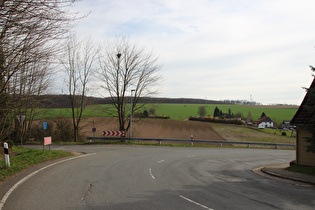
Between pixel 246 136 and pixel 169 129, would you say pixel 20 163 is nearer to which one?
pixel 169 129

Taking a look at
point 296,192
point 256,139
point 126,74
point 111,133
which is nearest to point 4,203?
point 296,192

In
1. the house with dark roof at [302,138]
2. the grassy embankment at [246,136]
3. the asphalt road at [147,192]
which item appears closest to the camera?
the asphalt road at [147,192]

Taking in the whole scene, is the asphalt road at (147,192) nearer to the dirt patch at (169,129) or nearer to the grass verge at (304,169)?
the grass verge at (304,169)

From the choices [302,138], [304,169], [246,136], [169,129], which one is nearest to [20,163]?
[304,169]

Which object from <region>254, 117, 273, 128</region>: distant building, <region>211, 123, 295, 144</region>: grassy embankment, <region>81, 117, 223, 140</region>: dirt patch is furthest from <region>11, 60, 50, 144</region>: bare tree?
<region>254, 117, 273, 128</region>: distant building

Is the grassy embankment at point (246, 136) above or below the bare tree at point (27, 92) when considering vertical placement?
below

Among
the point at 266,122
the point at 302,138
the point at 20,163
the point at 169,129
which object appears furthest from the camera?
the point at 266,122

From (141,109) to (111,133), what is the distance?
5950mm

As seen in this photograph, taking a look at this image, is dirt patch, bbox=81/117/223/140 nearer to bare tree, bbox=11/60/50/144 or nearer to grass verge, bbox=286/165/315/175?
bare tree, bbox=11/60/50/144

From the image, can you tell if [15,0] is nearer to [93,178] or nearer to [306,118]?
[93,178]

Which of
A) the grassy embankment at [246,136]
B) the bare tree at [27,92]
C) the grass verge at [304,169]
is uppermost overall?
the bare tree at [27,92]

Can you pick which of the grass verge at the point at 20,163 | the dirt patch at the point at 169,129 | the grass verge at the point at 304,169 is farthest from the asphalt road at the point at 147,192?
the dirt patch at the point at 169,129

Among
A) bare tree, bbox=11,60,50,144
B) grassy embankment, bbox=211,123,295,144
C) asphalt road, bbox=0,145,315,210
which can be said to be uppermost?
bare tree, bbox=11,60,50,144

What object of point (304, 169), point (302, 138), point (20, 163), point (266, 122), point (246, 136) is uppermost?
point (302, 138)
